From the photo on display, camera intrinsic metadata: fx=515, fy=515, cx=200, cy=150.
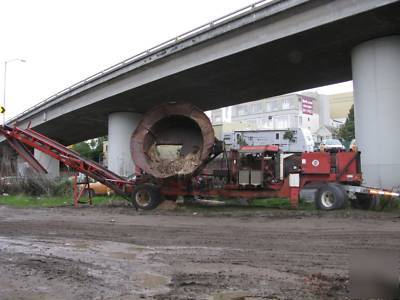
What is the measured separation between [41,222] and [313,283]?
38.4 ft

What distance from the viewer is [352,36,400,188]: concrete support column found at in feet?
71.5

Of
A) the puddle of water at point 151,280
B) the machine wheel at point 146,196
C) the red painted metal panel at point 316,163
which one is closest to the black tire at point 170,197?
the machine wheel at point 146,196

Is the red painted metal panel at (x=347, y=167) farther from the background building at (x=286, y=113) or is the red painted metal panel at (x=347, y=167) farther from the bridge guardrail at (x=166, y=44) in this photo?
the background building at (x=286, y=113)

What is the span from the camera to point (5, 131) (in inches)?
943

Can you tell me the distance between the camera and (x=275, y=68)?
27.6 m

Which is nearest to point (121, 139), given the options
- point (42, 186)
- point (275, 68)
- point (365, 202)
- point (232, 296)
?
point (42, 186)

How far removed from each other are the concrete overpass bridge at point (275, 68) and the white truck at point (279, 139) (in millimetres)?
6511

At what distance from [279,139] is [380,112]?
22.3 m

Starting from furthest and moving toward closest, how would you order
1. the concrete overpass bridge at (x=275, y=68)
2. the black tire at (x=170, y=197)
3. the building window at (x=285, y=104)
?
1. the building window at (x=285, y=104)
2. the concrete overpass bridge at (x=275, y=68)
3. the black tire at (x=170, y=197)

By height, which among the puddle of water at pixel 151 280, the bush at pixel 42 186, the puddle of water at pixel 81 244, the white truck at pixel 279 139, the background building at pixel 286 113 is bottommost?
the puddle of water at pixel 151 280

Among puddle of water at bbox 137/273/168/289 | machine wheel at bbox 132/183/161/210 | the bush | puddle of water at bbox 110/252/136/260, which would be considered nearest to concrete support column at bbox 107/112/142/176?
the bush

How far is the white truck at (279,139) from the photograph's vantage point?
138 feet

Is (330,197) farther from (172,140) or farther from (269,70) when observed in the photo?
(269,70)

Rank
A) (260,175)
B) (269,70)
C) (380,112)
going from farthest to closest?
1. (269,70)
2. (380,112)
3. (260,175)
